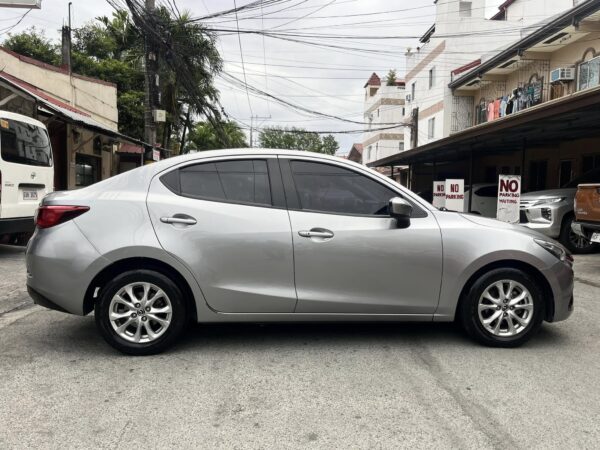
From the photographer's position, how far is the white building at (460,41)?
25469 mm

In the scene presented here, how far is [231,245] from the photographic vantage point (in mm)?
4004

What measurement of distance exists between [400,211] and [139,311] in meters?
2.22

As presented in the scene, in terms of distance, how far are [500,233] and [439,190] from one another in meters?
9.75

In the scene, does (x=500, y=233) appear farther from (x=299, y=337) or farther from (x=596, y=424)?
(x=299, y=337)

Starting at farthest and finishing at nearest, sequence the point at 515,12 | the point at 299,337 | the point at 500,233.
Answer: the point at 515,12 → the point at 299,337 → the point at 500,233

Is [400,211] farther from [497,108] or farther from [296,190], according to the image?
[497,108]

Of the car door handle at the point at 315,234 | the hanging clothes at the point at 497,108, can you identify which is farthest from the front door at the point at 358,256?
the hanging clothes at the point at 497,108

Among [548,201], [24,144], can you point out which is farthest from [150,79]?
[548,201]

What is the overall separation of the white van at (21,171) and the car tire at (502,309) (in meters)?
7.28

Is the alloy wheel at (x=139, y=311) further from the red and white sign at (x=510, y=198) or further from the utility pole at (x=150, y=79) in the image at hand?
the utility pole at (x=150, y=79)

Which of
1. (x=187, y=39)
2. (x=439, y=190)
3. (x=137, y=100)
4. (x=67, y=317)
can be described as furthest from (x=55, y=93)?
(x=67, y=317)


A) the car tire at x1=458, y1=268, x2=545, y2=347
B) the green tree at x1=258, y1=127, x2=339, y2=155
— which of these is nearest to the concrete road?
the car tire at x1=458, y1=268, x2=545, y2=347

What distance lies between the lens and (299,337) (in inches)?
178

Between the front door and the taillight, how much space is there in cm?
169
